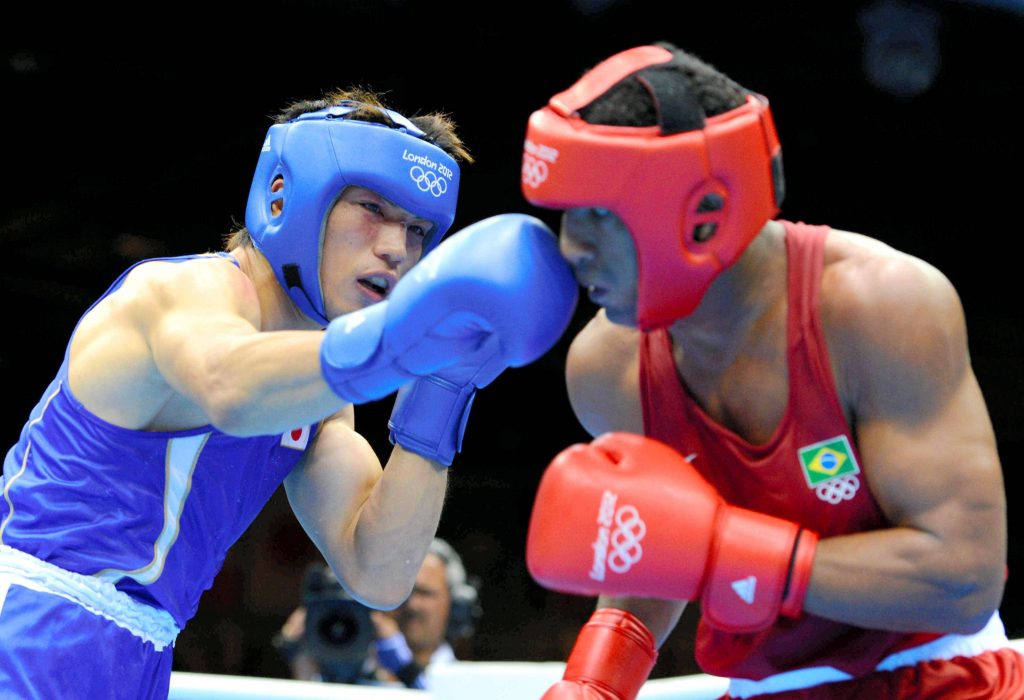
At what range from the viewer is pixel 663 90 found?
1639 millimetres

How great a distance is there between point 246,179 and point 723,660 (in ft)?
15.4

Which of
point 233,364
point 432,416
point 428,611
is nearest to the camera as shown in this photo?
point 233,364

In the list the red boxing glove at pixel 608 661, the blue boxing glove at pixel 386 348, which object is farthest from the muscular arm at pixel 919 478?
the blue boxing glove at pixel 386 348

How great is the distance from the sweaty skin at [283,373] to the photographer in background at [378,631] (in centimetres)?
129

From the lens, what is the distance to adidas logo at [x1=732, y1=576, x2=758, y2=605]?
1.59 m

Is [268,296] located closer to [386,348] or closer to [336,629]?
[386,348]

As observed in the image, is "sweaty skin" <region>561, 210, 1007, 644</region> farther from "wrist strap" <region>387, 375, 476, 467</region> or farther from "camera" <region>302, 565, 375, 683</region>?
"camera" <region>302, 565, 375, 683</region>

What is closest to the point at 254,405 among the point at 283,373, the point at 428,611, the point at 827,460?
Answer: the point at 283,373

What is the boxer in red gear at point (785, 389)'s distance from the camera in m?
1.60

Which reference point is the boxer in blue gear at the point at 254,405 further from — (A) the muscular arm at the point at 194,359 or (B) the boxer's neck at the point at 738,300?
(B) the boxer's neck at the point at 738,300

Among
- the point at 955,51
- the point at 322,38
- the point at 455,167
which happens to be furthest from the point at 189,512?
the point at 955,51

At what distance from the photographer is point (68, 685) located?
2123 millimetres

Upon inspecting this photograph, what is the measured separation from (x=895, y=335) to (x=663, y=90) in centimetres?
44

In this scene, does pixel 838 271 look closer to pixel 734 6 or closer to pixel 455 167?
pixel 455 167
